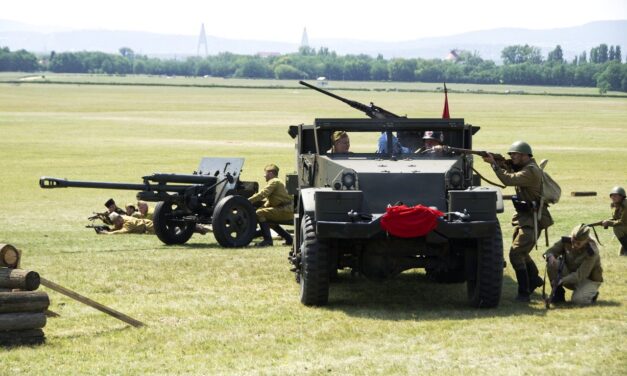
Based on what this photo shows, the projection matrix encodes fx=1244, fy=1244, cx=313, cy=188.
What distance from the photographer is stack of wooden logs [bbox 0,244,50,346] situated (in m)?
11.4

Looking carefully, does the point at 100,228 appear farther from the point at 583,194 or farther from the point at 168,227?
the point at 583,194

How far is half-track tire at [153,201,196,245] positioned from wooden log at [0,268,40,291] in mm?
9266

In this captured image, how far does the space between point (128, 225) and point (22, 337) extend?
1212 centimetres

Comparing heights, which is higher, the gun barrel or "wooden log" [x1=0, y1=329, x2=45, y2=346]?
the gun barrel

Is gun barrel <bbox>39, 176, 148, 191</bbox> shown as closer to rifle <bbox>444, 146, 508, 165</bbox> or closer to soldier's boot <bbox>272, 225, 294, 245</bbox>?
soldier's boot <bbox>272, 225, 294, 245</bbox>

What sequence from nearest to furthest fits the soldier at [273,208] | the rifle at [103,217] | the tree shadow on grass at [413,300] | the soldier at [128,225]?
1. the tree shadow on grass at [413,300]
2. the soldier at [273,208]
3. the soldier at [128,225]
4. the rifle at [103,217]

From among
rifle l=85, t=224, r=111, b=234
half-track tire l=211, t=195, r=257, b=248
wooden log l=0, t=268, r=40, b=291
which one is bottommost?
rifle l=85, t=224, r=111, b=234

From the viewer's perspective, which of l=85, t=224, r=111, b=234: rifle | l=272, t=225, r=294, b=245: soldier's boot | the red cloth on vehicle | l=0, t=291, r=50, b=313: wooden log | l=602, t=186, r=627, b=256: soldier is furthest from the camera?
l=85, t=224, r=111, b=234: rifle

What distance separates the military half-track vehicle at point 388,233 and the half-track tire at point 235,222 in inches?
205

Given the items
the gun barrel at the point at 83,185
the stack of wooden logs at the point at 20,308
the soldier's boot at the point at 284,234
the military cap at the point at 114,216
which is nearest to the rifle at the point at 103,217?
the military cap at the point at 114,216

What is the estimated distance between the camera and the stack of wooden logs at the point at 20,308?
11.4 metres

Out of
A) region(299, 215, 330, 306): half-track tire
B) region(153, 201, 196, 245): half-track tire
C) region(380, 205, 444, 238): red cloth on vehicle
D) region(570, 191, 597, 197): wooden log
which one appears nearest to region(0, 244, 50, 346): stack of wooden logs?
region(299, 215, 330, 306): half-track tire

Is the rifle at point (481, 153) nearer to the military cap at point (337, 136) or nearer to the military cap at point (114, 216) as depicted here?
the military cap at point (337, 136)

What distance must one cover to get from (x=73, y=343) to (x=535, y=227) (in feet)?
18.0
